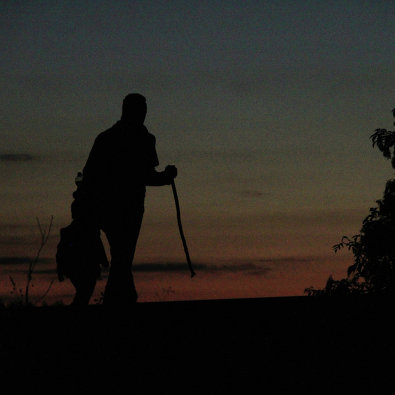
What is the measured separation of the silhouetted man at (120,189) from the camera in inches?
410

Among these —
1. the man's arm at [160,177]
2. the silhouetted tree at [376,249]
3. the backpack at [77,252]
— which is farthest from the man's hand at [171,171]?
the silhouetted tree at [376,249]

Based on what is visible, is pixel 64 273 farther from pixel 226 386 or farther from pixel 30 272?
pixel 226 386

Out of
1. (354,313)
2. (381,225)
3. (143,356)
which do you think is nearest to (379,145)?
(381,225)

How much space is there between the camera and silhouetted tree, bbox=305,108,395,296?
1894cm

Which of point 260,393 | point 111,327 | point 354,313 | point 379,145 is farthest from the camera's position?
point 379,145

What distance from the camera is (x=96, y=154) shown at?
34.4 ft

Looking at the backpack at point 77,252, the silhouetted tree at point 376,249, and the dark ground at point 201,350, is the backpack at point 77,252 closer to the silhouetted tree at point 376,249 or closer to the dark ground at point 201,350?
the dark ground at point 201,350

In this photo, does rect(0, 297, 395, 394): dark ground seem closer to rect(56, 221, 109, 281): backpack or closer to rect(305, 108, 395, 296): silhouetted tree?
rect(56, 221, 109, 281): backpack

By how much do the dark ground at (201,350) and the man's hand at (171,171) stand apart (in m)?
1.73

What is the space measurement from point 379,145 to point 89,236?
403 inches

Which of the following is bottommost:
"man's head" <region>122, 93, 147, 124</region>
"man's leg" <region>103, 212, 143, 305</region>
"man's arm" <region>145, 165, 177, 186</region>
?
"man's leg" <region>103, 212, 143, 305</region>

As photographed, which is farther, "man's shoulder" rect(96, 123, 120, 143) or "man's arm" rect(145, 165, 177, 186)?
"man's arm" rect(145, 165, 177, 186)

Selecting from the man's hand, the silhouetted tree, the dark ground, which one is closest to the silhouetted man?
the man's hand

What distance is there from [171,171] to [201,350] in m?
3.55
